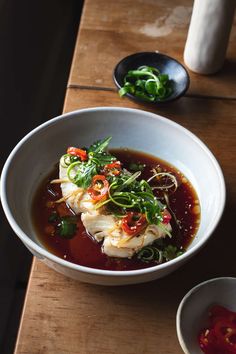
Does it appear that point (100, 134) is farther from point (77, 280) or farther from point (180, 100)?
point (77, 280)

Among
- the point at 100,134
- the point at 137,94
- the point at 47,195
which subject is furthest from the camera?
the point at 137,94

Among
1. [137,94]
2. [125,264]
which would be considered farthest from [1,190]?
[137,94]

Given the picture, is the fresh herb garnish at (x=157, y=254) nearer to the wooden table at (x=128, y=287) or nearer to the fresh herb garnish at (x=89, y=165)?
the wooden table at (x=128, y=287)

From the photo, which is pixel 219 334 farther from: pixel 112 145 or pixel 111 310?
pixel 112 145

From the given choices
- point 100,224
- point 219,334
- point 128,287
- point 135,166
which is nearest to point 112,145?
point 135,166

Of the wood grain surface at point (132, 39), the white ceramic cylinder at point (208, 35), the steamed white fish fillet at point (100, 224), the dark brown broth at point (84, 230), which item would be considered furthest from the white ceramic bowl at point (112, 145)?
the white ceramic cylinder at point (208, 35)

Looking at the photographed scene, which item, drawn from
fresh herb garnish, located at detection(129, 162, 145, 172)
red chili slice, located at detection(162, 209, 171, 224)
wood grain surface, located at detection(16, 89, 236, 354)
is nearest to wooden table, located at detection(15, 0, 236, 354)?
wood grain surface, located at detection(16, 89, 236, 354)

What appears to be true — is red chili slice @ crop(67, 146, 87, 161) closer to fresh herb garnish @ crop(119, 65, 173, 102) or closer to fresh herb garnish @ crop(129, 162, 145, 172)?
fresh herb garnish @ crop(129, 162, 145, 172)
